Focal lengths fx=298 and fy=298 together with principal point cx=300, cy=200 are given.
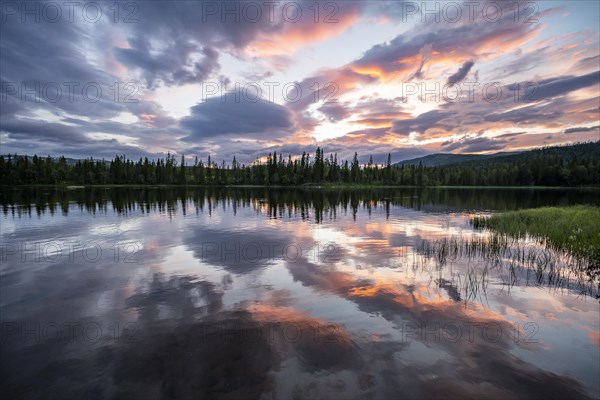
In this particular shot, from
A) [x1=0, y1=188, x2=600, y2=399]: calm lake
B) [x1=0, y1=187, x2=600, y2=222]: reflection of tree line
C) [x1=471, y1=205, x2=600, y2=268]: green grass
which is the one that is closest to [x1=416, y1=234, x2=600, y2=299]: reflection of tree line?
[x1=0, y1=188, x2=600, y2=399]: calm lake

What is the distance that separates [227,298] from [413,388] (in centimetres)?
851

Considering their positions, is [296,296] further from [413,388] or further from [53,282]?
[53,282]

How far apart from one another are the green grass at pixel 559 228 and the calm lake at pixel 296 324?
2.33 metres

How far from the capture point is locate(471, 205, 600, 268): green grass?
2097 centimetres

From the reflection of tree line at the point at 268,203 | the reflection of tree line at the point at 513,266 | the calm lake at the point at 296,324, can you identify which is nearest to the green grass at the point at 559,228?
the reflection of tree line at the point at 513,266

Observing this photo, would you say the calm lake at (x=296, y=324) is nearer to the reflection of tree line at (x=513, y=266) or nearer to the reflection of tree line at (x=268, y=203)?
the reflection of tree line at (x=513, y=266)

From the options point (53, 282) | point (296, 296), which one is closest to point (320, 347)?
point (296, 296)

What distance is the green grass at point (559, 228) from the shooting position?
68.8 ft

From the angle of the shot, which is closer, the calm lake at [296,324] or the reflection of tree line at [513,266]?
the calm lake at [296,324]

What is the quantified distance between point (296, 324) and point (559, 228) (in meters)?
28.8

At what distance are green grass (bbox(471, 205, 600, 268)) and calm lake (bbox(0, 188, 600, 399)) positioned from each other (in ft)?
7.63

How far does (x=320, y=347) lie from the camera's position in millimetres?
9352

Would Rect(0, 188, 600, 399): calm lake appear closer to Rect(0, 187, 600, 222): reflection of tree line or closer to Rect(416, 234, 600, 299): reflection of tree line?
Rect(416, 234, 600, 299): reflection of tree line

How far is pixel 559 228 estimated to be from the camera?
2709cm
